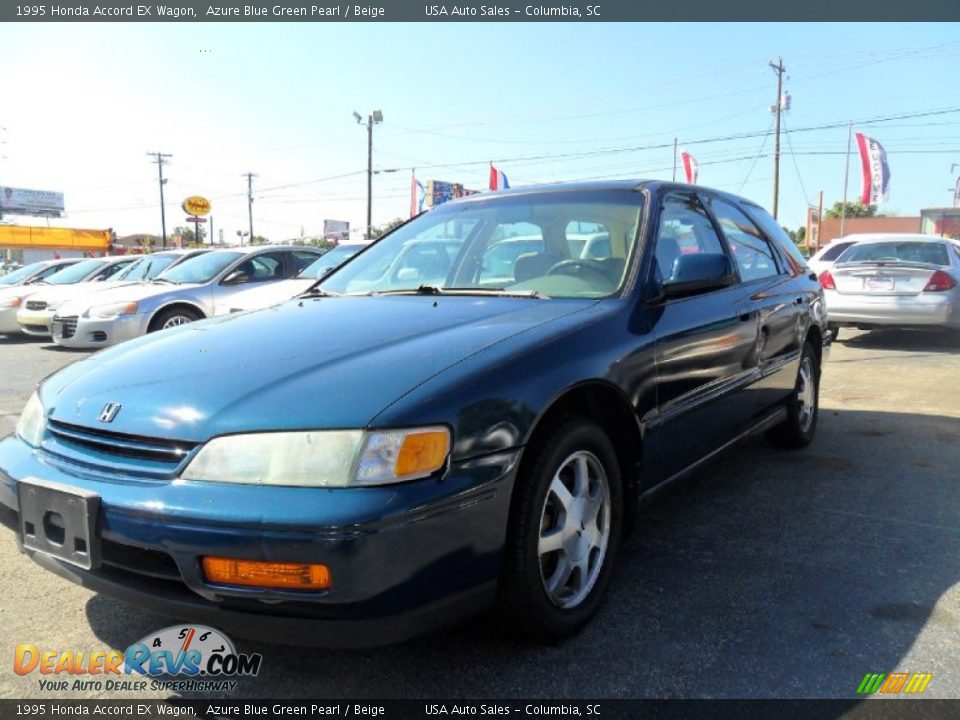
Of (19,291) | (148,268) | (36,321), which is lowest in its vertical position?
(36,321)

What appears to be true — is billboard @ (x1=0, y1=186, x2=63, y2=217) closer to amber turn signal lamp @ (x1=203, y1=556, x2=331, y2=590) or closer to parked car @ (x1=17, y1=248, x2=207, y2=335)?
parked car @ (x1=17, y1=248, x2=207, y2=335)

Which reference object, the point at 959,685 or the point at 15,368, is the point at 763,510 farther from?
the point at 15,368

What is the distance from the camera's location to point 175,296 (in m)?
9.02

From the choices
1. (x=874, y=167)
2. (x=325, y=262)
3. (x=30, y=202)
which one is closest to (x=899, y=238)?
(x=325, y=262)

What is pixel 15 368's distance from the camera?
8555 mm

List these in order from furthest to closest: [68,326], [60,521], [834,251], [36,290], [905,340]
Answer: [36,290], [905,340], [834,251], [68,326], [60,521]

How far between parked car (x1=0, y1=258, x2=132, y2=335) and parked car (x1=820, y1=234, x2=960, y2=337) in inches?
433

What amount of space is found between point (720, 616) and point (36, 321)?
11.0 metres

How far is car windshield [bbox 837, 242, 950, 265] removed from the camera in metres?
9.38

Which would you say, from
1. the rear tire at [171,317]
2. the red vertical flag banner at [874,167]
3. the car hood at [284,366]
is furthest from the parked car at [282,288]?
the red vertical flag banner at [874,167]

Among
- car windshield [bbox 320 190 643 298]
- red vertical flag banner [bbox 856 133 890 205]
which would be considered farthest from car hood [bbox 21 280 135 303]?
red vertical flag banner [bbox 856 133 890 205]

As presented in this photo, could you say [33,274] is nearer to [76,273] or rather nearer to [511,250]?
[76,273]

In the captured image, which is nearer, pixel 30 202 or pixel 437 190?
pixel 437 190

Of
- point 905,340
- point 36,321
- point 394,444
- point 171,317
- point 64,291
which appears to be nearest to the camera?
point 394,444
